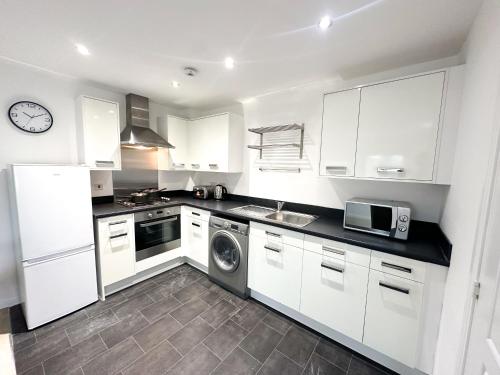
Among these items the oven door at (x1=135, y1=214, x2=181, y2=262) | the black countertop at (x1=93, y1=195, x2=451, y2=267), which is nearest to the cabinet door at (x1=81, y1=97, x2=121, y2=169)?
the black countertop at (x1=93, y1=195, x2=451, y2=267)

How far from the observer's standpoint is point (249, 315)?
200 cm

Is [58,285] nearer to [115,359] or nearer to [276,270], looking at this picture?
[115,359]

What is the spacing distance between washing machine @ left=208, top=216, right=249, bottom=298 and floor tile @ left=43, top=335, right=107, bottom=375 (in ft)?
3.80

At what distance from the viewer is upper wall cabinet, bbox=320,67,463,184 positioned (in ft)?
4.49

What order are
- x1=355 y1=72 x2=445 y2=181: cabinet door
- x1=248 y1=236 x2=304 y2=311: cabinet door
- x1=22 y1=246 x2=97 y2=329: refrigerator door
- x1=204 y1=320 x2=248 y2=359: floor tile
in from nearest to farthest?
x1=355 y1=72 x2=445 y2=181: cabinet door
x1=204 y1=320 x2=248 y2=359: floor tile
x1=22 y1=246 x2=97 y2=329: refrigerator door
x1=248 y1=236 x2=304 y2=311: cabinet door

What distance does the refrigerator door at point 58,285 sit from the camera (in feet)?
5.65

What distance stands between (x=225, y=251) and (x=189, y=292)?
1.96ft

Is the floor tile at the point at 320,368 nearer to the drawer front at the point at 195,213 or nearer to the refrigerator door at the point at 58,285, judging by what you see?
the drawer front at the point at 195,213

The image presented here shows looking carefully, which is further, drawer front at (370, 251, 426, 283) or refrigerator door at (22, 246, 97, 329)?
refrigerator door at (22, 246, 97, 329)

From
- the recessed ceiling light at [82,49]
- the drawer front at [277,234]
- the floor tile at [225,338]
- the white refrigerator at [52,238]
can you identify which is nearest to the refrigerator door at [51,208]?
Answer: the white refrigerator at [52,238]

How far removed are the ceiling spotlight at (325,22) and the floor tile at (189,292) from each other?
2.62m

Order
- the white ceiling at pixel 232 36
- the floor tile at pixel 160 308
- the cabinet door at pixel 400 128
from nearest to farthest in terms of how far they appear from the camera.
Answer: the white ceiling at pixel 232 36 < the cabinet door at pixel 400 128 < the floor tile at pixel 160 308

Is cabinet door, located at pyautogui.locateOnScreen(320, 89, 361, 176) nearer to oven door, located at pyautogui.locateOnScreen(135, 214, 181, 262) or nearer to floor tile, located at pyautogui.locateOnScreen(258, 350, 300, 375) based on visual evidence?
floor tile, located at pyautogui.locateOnScreen(258, 350, 300, 375)

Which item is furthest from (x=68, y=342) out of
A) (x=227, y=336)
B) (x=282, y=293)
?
(x=282, y=293)
